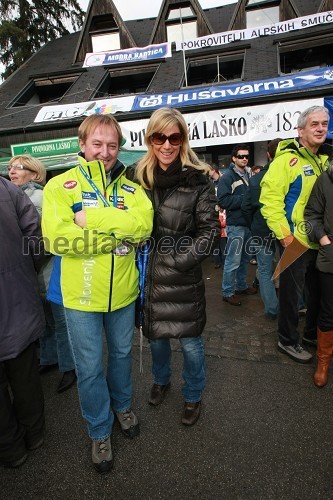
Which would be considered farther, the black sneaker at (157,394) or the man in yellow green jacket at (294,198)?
the man in yellow green jacket at (294,198)

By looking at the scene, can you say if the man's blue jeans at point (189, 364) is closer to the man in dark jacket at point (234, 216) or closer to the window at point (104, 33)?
the man in dark jacket at point (234, 216)

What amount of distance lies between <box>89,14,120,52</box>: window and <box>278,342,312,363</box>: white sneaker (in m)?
15.5

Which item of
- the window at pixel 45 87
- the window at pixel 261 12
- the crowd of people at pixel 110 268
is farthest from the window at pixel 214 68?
the crowd of people at pixel 110 268

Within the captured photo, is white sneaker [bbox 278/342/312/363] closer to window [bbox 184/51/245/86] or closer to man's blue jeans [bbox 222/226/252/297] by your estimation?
man's blue jeans [bbox 222/226/252/297]

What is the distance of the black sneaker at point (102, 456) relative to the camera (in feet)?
6.17

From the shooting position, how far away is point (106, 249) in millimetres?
1775

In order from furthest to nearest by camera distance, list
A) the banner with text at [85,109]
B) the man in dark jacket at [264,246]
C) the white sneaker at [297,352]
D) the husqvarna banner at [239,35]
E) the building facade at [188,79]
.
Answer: the husqvarna banner at [239,35], the banner with text at [85,109], the building facade at [188,79], the man in dark jacket at [264,246], the white sneaker at [297,352]

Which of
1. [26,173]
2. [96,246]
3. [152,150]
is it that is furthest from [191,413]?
[26,173]

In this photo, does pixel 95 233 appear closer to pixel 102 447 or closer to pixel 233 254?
pixel 102 447

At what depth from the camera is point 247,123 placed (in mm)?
7246

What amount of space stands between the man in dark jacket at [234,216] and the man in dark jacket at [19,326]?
296cm

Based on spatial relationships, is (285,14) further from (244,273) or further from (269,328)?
(269,328)

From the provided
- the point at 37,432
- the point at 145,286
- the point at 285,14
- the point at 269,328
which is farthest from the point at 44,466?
the point at 285,14

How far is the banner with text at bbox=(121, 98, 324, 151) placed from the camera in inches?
275
